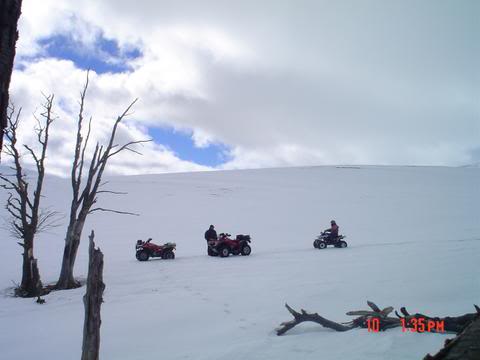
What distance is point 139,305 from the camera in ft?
27.7

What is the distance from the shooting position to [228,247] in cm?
1540

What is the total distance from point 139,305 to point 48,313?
2020 millimetres

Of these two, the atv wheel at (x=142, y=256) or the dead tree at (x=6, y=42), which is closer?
the dead tree at (x=6, y=42)

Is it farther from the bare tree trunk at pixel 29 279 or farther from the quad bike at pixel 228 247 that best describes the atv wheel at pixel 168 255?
the bare tree trunk at pixel 29 279

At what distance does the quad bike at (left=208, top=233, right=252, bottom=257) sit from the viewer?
1531 centimetres

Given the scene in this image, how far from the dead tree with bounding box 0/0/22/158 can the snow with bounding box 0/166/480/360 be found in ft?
14.5

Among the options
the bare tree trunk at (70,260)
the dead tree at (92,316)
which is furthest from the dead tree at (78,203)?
A: the dead tree at (92,316)

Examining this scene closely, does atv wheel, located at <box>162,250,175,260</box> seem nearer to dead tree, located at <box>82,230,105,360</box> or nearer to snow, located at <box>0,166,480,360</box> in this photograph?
snow, located at <box>0,166,480,360</box>

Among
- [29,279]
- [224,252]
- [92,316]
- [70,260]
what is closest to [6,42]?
[92,316]

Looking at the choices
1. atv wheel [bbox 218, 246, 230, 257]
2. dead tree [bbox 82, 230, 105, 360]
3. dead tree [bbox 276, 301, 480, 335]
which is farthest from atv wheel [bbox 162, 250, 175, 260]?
dead tree [bbox 82, 230, 105, 360]

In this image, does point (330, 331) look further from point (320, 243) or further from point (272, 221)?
point (272, 221)

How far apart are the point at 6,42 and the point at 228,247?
1420 centimetres

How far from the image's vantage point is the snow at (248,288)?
553 cm

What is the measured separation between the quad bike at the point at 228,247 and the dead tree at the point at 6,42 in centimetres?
1401
